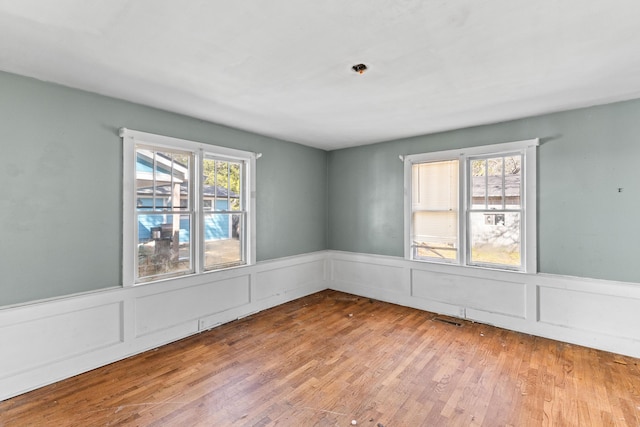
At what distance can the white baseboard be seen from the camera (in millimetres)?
2592

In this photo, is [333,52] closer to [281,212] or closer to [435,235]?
[281,212]

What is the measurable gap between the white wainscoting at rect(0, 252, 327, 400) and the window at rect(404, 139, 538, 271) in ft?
8.99

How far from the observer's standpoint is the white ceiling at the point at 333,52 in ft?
5.61

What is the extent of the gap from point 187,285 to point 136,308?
59cm

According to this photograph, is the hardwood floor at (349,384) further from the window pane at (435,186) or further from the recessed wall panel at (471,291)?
the window pane at (435,186)

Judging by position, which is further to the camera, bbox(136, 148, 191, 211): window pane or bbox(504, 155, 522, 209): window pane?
bbox(504, 155, 522, 209): window pane

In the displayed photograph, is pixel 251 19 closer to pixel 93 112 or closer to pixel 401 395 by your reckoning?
pixel 93 112

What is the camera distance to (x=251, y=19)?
1.79 metres

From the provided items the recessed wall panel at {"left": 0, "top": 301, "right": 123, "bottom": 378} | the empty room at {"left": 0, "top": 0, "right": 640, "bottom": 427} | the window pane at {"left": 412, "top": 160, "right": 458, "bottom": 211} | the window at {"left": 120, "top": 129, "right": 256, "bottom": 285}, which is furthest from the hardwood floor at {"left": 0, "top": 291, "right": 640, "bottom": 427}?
the window pane at {"left": 412, "top": 160, "right": 458, "bottom": 211}

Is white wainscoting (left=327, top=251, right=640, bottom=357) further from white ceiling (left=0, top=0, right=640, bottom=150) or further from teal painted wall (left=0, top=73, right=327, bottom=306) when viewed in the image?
teal painted wall (left=0, top=73, right=327, bottom=306)

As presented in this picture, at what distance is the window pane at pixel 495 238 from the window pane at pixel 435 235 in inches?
10.1

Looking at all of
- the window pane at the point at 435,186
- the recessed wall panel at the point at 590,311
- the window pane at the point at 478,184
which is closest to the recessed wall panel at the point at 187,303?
the window pane at the point at 435,186

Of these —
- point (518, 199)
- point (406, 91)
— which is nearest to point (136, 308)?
point (406, 91)

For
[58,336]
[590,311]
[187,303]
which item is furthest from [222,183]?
[590,311]
